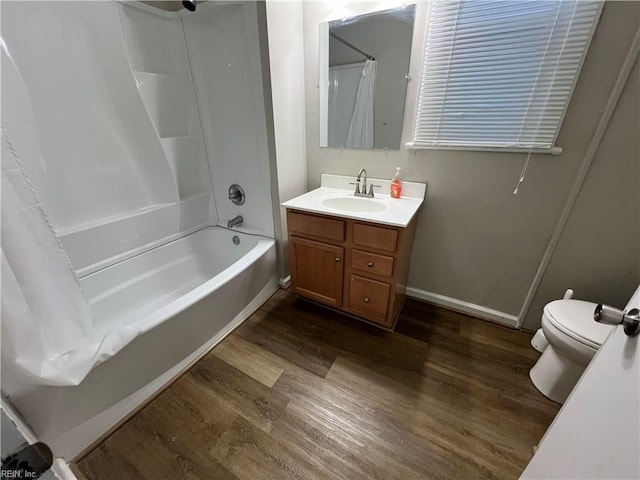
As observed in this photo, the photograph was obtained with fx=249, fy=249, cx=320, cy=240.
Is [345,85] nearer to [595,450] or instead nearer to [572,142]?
[572,142]

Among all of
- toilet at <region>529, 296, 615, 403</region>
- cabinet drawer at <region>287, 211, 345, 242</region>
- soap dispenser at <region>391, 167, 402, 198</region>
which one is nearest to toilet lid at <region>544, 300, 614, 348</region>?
toilet at <region>529, 296, 615, 403</region>

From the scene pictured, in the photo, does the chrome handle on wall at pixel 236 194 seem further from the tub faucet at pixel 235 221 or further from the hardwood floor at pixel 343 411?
the hardwood floor at pixel 343 411

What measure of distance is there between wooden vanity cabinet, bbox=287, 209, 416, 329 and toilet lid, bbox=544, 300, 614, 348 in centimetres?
74

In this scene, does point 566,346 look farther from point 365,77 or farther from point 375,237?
point 365,77

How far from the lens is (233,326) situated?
1632 millimetres

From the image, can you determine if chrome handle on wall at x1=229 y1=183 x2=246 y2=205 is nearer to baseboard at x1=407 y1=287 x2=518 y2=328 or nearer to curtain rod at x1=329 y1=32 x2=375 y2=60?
curtain rod at x1=329 y1=32 x2=375 y2=60

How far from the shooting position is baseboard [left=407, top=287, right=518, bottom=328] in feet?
5.41

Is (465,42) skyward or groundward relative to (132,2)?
→ groundward

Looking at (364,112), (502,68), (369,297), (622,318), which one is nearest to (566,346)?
(622,318)

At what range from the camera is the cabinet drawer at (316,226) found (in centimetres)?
146

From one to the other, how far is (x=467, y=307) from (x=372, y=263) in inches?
33.8

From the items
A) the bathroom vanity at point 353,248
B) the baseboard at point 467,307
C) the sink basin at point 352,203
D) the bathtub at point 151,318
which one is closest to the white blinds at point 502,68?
the bathroom vanity at point 353,248

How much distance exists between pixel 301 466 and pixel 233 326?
0.87m

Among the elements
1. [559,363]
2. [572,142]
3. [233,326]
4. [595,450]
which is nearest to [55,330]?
[233,326]
